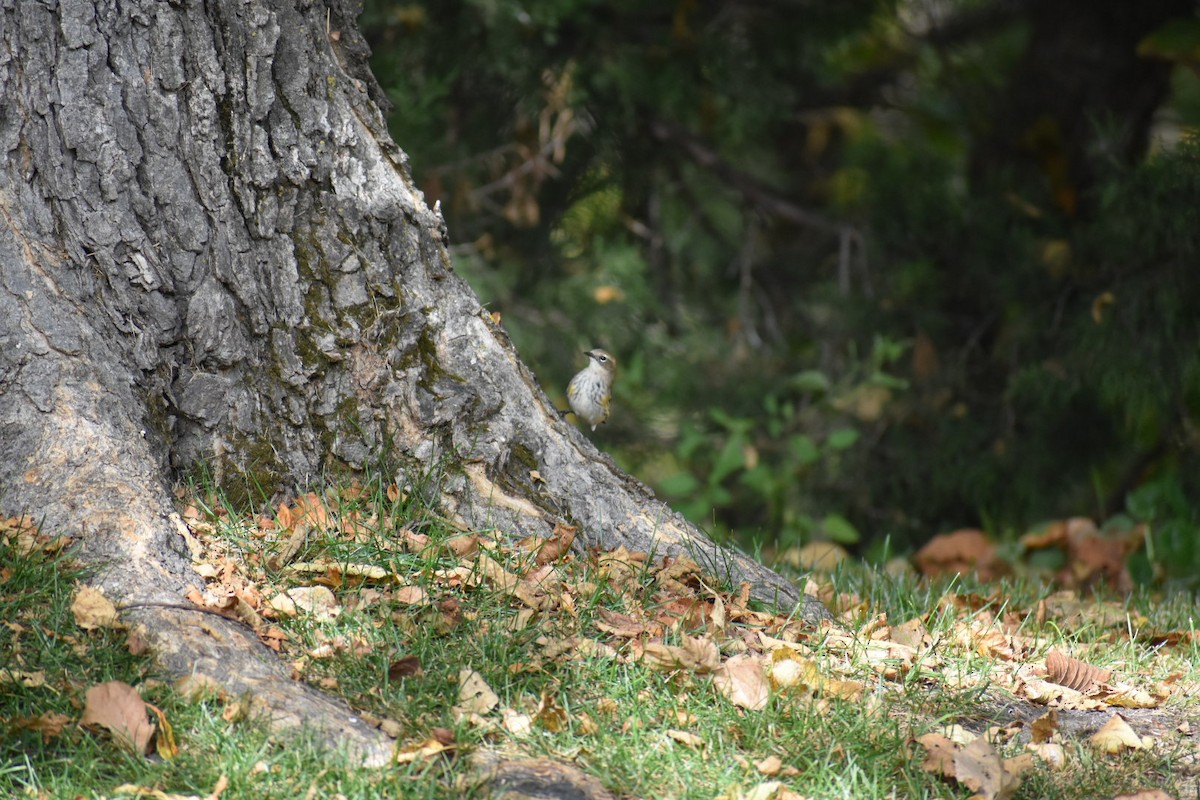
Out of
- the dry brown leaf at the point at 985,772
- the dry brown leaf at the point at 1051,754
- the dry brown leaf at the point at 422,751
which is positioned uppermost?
the dry brown leaf at the point at 422,751

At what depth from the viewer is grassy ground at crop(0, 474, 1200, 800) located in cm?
228

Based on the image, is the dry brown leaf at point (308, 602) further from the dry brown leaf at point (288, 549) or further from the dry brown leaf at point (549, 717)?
the dry brown leaf at point (549, 717)

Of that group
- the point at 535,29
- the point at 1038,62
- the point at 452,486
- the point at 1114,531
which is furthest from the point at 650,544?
the point at 1038,62

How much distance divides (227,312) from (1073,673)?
2.44 metres

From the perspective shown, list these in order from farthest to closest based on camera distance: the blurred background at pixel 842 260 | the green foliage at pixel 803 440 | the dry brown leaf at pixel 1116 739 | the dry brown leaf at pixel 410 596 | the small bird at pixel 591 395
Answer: the green foliage at pixel 803 440
the blurred background at pixel 842 260
the small bird at pixel 591 395
the dry brown leaf at pixel 410 596
the dry brown leaf at pixel 1116 739

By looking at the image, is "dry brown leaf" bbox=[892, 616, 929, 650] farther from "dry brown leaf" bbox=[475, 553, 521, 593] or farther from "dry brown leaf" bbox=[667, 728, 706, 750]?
"dry brown leaf" bbox=[475, 553, 521, 593]

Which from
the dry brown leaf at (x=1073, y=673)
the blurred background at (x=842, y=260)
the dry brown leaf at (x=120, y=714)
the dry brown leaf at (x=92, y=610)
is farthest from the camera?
the blurred background at (x=842, y=260)

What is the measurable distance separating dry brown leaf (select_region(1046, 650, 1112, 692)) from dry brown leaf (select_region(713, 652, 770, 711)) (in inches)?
34.6

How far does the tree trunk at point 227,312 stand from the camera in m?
2.76

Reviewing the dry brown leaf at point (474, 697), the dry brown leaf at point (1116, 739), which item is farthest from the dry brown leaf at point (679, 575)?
the dry brown leaf at point (1116, 739)

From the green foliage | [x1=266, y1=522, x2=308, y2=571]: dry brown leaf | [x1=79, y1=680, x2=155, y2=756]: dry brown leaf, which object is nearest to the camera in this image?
[x1=79, y1=680, x2=155, y2=756]: dry brown leaf

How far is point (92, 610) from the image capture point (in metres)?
2.50

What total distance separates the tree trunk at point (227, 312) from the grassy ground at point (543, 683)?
128mm

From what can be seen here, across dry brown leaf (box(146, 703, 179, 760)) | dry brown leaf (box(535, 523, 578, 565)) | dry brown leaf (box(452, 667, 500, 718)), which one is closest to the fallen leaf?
dry brown leaf (box(452, 667, 500, 718))
